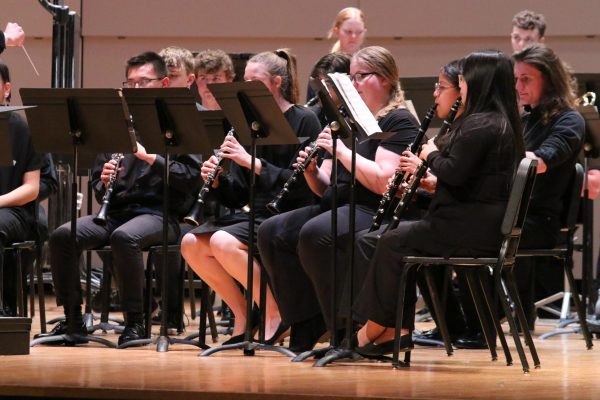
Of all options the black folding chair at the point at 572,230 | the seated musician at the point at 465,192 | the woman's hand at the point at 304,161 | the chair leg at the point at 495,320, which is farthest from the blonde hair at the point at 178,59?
the chair leg at the point at 495,320

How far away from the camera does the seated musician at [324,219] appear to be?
13.8ft

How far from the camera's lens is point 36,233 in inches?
196

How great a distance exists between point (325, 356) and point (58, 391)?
3.69ft

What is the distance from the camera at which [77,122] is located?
428cm

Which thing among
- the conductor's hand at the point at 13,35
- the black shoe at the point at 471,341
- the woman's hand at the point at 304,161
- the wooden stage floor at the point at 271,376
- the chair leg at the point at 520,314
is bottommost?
the black shoe at the point at 471,341

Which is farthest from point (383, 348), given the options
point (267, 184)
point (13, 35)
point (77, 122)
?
point (13, 35)

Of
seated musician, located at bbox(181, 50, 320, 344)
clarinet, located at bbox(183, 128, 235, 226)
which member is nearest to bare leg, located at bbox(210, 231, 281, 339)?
seated musician, located at bbox(181, 50, 320, 344)

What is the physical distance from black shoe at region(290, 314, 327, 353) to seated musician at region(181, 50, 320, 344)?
0.12 m

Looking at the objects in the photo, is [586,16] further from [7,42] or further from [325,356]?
[325,356]

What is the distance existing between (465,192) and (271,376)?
98cm

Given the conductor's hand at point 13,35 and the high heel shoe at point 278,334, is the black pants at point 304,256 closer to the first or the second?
the high heel shoe at point 278,334

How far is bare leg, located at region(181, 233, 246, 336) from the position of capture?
470cm

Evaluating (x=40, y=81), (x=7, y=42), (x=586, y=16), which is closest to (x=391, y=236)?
(x=7, y=42)

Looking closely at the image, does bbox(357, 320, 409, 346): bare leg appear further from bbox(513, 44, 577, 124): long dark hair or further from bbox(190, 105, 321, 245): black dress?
bbox(513, 44, 577, 124): long dark hair
